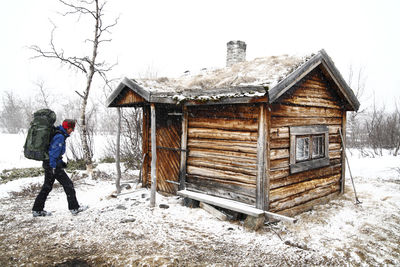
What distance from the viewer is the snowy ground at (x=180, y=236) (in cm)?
404

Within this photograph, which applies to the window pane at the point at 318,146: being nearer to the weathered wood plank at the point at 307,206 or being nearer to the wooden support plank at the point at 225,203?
the weathered wood plank at the point at 307,206

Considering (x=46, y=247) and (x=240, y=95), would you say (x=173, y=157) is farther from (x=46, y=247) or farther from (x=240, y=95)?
(x=46, y=247)

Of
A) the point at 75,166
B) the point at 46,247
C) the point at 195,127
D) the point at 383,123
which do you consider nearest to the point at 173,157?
the point at 195,127

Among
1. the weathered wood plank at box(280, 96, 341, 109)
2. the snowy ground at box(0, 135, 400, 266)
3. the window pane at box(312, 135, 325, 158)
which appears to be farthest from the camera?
the window pane at box(312, 135, 325, 158)

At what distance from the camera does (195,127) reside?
6379mm

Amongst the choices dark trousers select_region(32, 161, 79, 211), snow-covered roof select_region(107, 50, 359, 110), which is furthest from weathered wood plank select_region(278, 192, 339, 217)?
dark trousers select_region(32, 161, 79, 211)

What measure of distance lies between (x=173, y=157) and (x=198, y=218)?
2.12 metres

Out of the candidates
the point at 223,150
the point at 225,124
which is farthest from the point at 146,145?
the point at 225,124

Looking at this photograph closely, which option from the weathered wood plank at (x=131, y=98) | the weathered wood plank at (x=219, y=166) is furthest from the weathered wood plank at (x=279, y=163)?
the weathered wood plank at (x=131, y=98)

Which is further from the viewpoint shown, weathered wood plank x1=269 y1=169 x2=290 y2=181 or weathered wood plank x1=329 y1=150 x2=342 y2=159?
weathered wood plank x1=329 y1=150 x2=342 y2=159

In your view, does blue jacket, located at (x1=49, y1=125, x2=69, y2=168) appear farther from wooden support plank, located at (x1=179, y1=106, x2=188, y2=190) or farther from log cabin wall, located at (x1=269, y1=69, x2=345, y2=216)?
log cabin wall, located at (x1=269, y1=69, x2=345, y2=216)

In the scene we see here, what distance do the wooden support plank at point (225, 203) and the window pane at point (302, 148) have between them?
192 centimetres

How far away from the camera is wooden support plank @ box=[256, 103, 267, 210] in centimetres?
509

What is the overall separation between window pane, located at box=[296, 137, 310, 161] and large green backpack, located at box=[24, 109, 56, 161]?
5.74m
